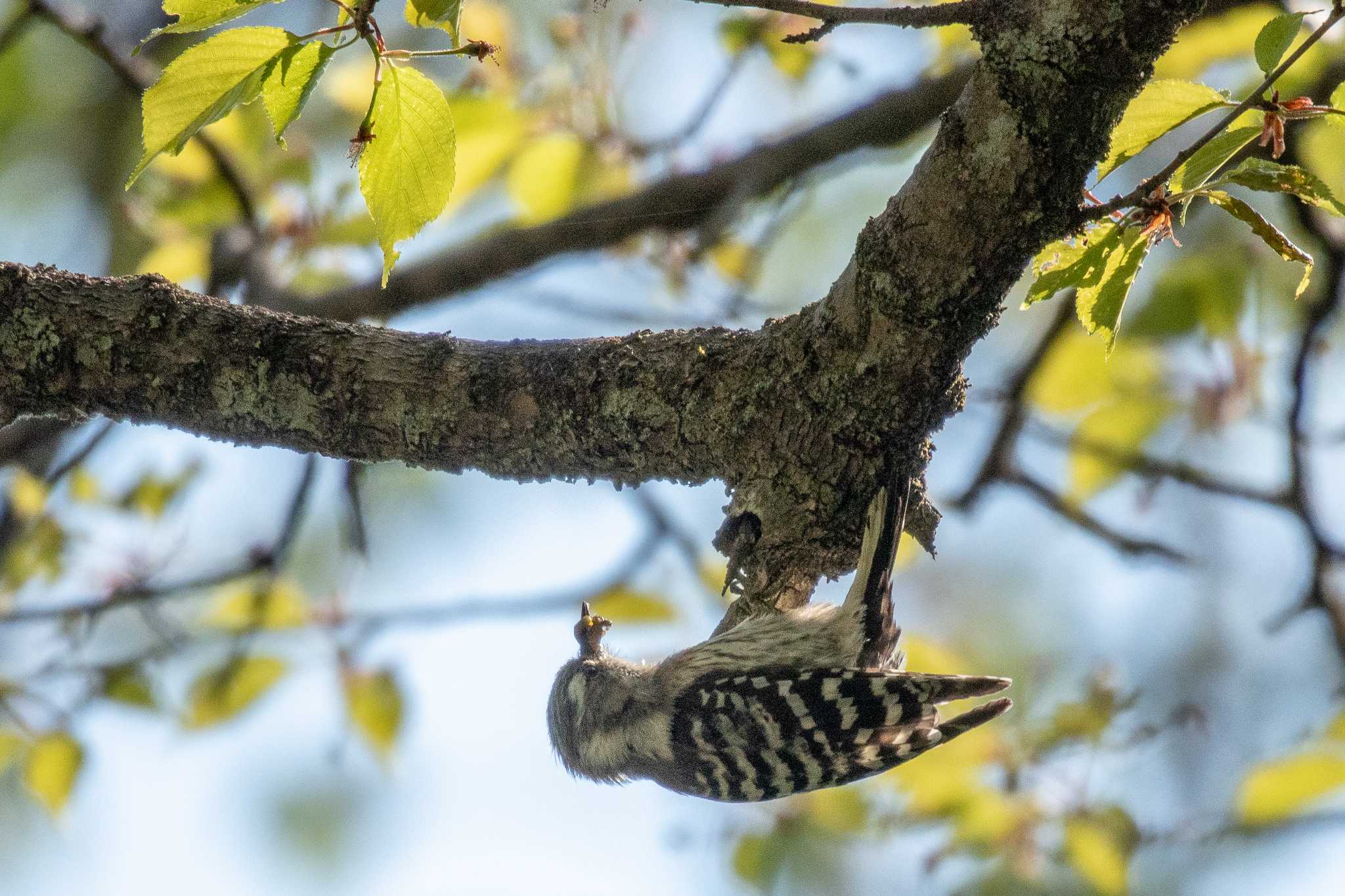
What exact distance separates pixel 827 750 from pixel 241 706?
2.27 m

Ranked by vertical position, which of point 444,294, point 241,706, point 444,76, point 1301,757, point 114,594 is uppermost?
point 444,76

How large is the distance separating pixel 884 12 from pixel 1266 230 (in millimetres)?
779

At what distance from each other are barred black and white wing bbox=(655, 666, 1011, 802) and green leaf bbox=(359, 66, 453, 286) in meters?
→ 1.93

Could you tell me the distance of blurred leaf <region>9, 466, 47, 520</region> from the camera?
167 inches

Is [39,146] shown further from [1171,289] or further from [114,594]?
[1171,289]

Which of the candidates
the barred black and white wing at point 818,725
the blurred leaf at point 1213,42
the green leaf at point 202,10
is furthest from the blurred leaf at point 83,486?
the blurred leaf at point 1213,42

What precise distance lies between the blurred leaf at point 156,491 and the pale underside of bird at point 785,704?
1650mm

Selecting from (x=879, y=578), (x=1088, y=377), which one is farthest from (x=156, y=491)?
(x=1088, y=377)

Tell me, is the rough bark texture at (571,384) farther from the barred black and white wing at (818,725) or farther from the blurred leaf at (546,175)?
the blurred leaf at (546,175)

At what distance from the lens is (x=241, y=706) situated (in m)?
4.32

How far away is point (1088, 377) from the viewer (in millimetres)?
3816

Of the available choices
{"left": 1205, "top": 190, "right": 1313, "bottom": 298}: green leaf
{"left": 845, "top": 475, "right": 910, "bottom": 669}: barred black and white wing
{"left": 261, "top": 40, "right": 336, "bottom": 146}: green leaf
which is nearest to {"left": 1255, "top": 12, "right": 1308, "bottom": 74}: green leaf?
{"left": 1205, "top": 190, "right": 1313, "bottom": 298}: green leaf

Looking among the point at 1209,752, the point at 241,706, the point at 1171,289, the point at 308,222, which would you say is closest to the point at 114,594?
the point at 241,706

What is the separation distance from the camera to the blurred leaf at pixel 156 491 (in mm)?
4453
